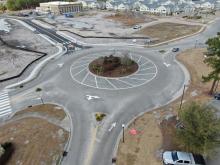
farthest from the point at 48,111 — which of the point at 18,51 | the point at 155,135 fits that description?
the point at 18,51

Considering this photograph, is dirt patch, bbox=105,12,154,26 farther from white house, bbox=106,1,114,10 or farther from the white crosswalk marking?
the white crosswalk marking

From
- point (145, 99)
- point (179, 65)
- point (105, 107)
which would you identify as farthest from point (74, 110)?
point (179, 65)

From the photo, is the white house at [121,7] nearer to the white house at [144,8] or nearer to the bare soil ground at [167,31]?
the white house at [144,8]

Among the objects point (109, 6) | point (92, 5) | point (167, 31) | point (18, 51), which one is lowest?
point (18, 51)

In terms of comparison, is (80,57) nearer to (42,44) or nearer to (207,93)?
(42,44)

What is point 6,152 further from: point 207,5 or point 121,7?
point 207,5

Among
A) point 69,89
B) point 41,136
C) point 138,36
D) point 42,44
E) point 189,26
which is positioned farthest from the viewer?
point 189,26
